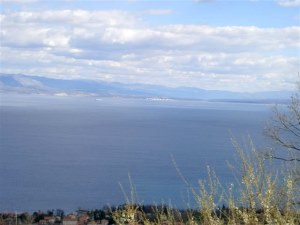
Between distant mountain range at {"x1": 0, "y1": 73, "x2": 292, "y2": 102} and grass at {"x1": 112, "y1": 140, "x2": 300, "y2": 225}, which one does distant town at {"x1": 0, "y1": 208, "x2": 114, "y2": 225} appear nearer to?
grass at {"x1": 112, "y1": 140, "x2": 300, "y2": 225}

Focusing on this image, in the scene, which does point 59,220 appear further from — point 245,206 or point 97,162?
point 97,162

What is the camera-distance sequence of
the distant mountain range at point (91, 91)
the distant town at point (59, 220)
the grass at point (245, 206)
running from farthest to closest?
the distant mountain range at point (91, 91) → the distant town at point (59, 220) → the grass at point (245, 206)

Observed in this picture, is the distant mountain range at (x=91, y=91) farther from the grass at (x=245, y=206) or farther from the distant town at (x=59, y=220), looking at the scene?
the grass at (x=245, y=206)

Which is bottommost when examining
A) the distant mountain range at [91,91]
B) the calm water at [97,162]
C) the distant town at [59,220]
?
the calm water at [97,162]

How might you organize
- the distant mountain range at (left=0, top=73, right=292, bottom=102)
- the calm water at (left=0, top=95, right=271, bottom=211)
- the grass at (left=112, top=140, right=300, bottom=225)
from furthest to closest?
the distant mountain range at (left=0, top=73, right=292, bottom=102)
the calm water at (left=0, top=95, right=271, bottom=211)
the grass at (left=112, top=140, right=300, bottom=225)

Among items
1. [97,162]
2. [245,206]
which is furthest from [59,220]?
[97,162]

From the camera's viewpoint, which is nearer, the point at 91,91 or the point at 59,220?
the point at 59,220

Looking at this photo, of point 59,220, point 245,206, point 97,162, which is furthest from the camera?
point 97,162

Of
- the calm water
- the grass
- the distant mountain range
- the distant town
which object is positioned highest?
the distant mountain range

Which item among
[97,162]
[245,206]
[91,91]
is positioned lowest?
[97,162]

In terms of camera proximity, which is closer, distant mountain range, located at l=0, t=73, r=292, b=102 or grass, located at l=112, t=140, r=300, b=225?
grass, located at l=112, t=140, r=300, b=225

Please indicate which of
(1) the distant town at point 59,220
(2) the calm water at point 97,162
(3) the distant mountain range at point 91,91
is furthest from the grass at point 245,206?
(3) the distant mountain range at point 91,91

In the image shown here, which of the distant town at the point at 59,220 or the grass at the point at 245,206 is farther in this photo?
the distant town at the point at 59,220

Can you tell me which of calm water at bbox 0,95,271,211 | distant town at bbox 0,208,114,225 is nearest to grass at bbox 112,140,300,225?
distant town at bbox 0,208,114,225
